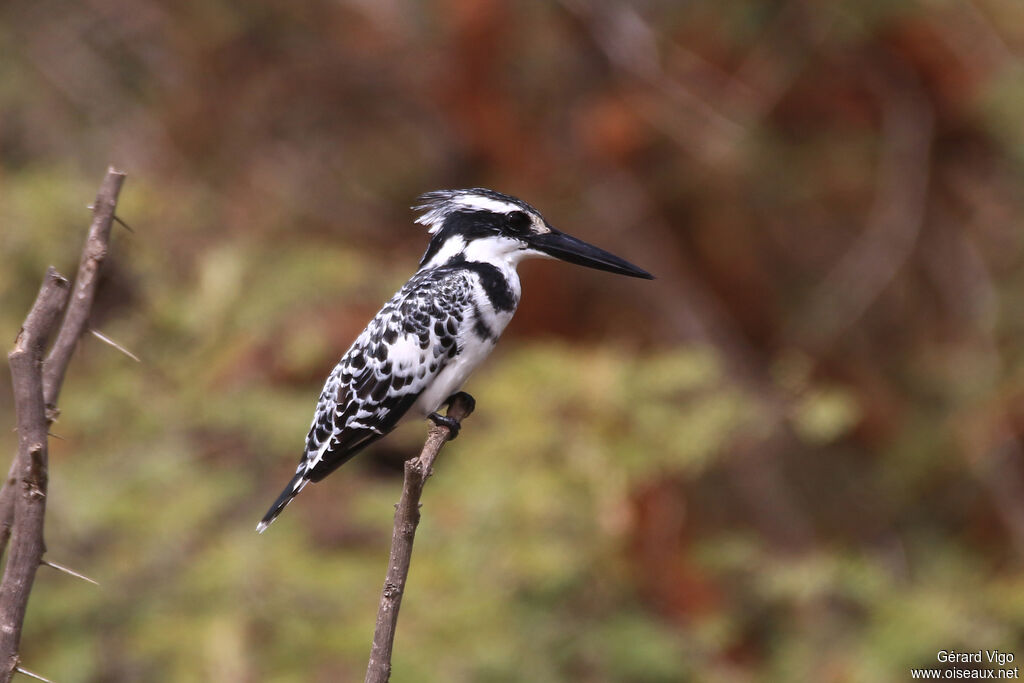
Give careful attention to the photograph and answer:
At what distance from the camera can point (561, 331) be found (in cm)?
601

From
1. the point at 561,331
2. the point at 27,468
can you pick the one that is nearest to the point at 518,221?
the point at 27,468

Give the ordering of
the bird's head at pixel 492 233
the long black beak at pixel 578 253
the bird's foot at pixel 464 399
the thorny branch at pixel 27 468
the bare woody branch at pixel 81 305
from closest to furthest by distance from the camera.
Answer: the thorny branch at pixel 27 468 < the bare woody branch at pixel 81 305 < the long black beak at pixel 578 253 < the bird's head at pixel 492 233 < the bird's foot at pixel 464 399

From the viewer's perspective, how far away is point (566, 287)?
6.02 meters

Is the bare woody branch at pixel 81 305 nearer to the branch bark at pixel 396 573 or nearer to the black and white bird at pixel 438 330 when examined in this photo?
the branch bark at pixel 396 573

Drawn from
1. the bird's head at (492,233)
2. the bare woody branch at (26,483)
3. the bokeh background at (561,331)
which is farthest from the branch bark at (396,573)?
the bokeh background at (561,331)

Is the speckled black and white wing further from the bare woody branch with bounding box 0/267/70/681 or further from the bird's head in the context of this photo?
the bare woody branch with bounding box 0/267/70/681

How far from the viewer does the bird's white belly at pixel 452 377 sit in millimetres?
2080

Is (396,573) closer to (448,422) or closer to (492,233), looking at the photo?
(448,422)

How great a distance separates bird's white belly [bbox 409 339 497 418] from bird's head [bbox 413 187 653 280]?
20 centimetres

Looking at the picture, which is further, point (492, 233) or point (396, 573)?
point (492, 233)

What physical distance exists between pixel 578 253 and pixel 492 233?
0.24m

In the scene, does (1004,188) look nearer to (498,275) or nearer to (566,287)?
(566,287)

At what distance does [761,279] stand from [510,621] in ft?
11.0

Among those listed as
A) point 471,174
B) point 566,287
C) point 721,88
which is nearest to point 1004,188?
point 721,88
